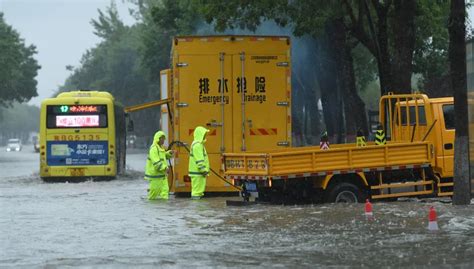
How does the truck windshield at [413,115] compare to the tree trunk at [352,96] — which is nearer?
the truck windshield at [413,115]

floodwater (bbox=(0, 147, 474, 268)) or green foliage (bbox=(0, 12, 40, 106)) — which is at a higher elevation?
green foliage (bbox=(0, 12, 40, 106))

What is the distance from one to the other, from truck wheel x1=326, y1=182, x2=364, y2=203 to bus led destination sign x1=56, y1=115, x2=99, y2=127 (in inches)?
666

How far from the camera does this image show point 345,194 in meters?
18.2

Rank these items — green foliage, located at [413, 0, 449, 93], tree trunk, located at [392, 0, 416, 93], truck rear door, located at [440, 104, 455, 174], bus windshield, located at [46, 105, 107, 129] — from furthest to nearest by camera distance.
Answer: green foliage, located at [413, 0, 449, 93]
bus windshield, located at [46, 105, 107, 129]
tree trunk, located at [392, 0, 416, 93]
truck rear door, located at [440, 104, 455, 174]

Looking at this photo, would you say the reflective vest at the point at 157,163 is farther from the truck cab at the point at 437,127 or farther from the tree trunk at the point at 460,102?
the tree trunk at the point at 460,102

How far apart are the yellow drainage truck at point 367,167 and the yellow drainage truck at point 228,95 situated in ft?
9.63

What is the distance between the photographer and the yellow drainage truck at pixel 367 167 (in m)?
17.8

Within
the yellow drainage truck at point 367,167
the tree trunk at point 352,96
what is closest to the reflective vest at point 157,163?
the yellow drainage truck at point 367,167

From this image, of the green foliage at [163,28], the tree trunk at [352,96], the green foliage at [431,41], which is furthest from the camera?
the green foliage at [163,28]

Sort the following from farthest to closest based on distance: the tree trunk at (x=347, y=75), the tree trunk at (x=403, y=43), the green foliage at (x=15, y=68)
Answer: the green foliage at (x=15, y=68), the tree trunk at (x=347, y=75), the tree trunk at (x=403, y=43)

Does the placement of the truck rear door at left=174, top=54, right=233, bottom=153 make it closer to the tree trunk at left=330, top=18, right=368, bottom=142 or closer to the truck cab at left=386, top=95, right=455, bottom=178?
the truck cab at left=386, top=95, right=455, bottom=178

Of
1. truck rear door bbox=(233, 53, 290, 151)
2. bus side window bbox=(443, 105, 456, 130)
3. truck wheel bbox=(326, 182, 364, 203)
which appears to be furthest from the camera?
truck rear door bbox=(233, 53, 290, 151)

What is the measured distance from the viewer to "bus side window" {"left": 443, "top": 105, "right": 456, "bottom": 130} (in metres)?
18.8

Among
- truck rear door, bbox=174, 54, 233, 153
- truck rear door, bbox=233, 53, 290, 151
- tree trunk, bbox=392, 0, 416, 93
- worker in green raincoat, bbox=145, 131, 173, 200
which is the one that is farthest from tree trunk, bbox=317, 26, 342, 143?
worker in green raincoat, bbox=145, 131, 173, 200
